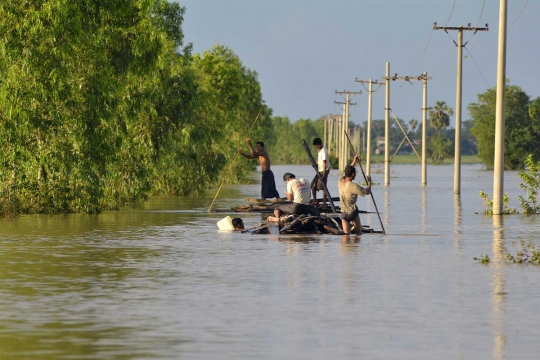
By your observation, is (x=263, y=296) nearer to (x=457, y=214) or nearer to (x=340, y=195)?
(x=340, y=195)

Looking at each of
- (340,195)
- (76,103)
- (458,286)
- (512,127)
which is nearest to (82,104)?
(76,103)

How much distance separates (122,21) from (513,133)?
400 feet

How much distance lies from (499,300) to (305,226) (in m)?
11.9

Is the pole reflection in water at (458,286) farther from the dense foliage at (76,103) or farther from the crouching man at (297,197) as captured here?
the dense foliage at (76,103)

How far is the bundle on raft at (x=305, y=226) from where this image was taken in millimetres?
25625

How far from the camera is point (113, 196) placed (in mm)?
37750

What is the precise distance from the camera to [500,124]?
35844 mm

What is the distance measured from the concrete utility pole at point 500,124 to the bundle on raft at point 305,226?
1042cm

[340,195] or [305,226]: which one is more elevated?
[340,195]

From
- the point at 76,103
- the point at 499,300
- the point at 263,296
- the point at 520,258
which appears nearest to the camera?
the point at 499,300

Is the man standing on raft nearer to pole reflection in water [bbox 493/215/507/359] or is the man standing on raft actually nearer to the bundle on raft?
the bundle on raft

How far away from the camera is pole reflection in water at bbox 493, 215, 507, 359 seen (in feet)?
35.2

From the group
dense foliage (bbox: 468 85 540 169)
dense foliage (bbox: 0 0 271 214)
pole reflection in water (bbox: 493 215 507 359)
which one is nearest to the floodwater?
pole reflection in water (bbox: 493 215 507 359)

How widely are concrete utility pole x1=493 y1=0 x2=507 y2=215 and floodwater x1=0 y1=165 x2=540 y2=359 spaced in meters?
9.07
